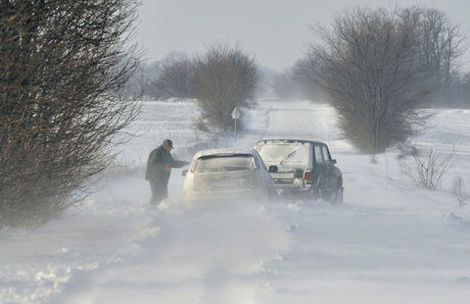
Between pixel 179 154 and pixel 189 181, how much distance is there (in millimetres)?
18807

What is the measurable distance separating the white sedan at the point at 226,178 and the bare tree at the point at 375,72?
2391 cm

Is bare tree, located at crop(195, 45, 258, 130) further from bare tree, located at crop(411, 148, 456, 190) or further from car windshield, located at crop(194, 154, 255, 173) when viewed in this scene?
car windshield, located at crop(194, 154, 255, 173)

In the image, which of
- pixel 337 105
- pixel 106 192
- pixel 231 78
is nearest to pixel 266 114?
pixel 231 78

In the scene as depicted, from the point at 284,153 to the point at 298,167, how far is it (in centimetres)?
58

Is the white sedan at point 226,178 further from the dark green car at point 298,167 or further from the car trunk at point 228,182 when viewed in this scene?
the dark green car at point 298,167

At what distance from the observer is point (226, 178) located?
11.7 metres

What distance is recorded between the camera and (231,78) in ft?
166

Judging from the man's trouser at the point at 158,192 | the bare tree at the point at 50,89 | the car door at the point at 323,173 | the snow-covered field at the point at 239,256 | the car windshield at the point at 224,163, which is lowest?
the snow-covered field at the point at 239,256

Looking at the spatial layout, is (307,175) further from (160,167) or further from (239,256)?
(239,256)

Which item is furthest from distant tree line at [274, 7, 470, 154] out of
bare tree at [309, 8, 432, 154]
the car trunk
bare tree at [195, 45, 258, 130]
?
the car trunk

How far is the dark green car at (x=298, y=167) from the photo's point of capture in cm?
1393

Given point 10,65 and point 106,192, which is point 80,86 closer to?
point 10,65

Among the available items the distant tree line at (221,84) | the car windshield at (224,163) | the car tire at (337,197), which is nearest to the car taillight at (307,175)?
the car tire at (337,197)

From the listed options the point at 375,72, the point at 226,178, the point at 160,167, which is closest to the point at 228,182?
the point at 226,178
